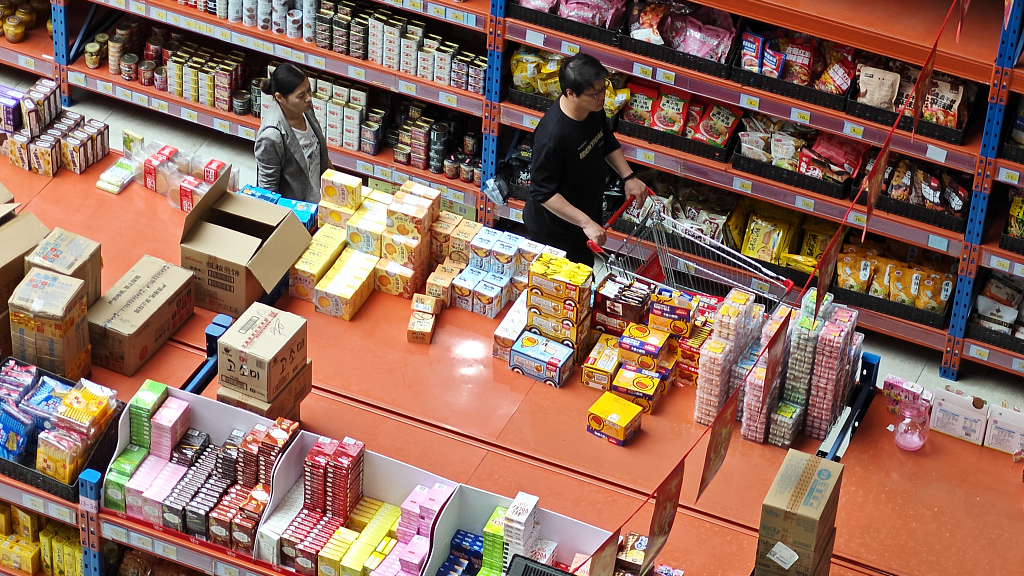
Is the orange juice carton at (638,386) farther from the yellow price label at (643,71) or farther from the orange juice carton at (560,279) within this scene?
the yellow price label at (643,71)

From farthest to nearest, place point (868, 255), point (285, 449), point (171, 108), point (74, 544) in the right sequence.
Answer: point (171, 108) → point (868, 255) → point (74, 544) → point (285, 449)

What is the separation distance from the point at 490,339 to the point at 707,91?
2.18 metres

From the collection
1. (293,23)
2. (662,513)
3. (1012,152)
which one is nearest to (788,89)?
(1012,152)

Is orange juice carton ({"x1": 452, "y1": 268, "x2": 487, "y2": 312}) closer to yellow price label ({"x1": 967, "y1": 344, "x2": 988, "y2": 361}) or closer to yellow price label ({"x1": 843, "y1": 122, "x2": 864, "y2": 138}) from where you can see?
yellow price label ({"x1": 843, "y1": 122, "x2": 864, "y2": 138})

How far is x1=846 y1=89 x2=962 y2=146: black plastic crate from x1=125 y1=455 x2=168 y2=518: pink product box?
3792 mm

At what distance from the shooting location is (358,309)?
5.37m

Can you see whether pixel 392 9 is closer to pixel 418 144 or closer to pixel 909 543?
pixel 418 144

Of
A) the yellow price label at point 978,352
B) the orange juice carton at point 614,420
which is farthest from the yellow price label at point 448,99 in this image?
the yellow price label at point 978,352

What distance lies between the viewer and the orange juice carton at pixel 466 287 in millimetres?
5320

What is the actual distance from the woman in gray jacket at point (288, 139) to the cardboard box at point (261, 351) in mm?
1467

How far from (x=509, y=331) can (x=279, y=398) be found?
3.28 feet

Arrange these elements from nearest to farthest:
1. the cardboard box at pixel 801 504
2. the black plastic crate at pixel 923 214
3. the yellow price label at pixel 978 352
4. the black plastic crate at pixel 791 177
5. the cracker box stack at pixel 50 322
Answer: the cardboard box at pixel 801 504
the cracker box stack at pixel 50 322
the black plastic crate at pixel 923 214
the black plastic crate at pixel 791 177
the yellow price label at pixel 978 352

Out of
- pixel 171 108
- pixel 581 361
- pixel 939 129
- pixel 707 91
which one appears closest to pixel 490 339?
pixel 581 361

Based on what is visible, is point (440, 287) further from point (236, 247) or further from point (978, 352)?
point (978, 352)
